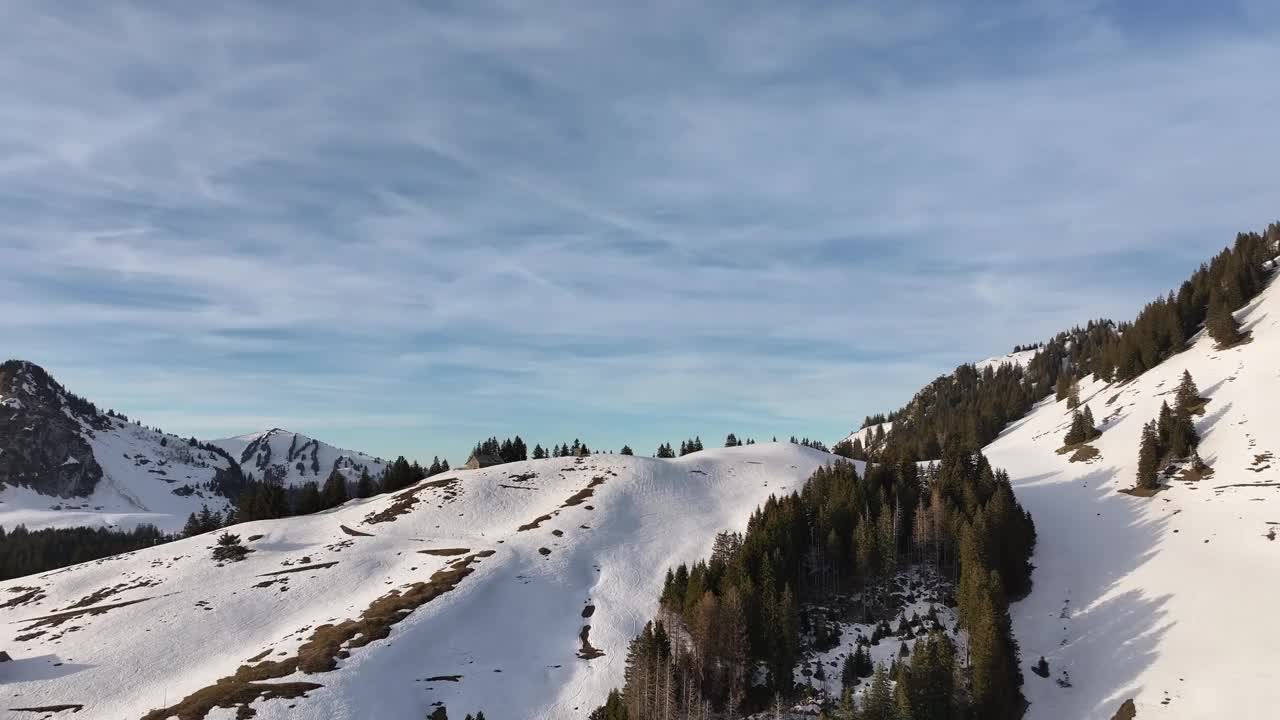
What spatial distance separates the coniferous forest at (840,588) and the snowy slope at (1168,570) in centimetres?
539

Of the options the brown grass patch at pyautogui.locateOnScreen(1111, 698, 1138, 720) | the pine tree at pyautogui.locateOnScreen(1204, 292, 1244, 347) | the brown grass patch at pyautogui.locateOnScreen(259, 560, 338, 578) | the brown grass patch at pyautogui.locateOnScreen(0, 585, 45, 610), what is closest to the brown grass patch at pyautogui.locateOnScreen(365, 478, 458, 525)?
the brown grass patch at pyautogui.locateOnScreen(259, 560, 338, 578)

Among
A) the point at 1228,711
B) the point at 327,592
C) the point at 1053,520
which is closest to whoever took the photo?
the point at 1228,711

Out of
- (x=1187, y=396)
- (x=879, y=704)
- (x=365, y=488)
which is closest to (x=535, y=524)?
(x=365, y=488)

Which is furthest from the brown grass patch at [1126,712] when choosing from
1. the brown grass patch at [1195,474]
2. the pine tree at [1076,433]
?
the pine tree at [1076,433]

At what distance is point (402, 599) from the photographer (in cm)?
8206

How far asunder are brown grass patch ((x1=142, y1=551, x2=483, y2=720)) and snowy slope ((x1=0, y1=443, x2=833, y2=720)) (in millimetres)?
428

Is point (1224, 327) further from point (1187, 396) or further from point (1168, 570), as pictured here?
point (1168, 570)

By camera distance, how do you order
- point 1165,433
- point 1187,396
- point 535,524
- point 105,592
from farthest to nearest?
point 535,524 → point 1187,396 → point 1165,433 → point 105,592

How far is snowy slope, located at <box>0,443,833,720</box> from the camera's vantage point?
6550 centimetres

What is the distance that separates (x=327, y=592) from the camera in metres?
87.2

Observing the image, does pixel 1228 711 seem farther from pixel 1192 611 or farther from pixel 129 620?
pixel 129 620

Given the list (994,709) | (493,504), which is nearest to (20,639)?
(493,504)

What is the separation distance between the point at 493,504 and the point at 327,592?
3525cm

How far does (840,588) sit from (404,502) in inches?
3156
